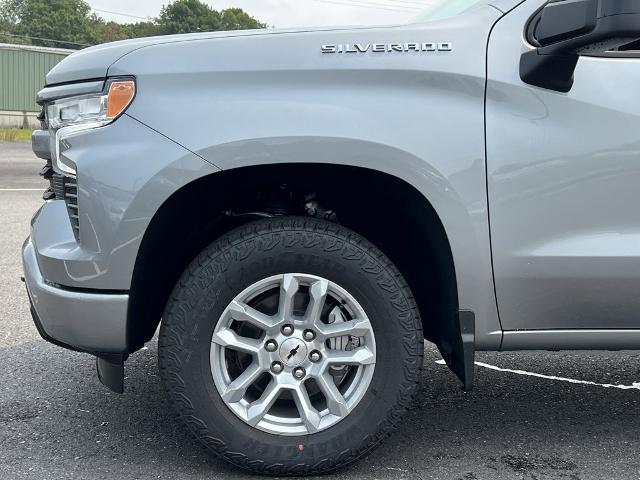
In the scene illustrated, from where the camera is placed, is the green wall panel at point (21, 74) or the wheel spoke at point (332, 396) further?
the green wall panel at point (21, 74)

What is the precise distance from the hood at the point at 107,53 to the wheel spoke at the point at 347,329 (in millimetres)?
978

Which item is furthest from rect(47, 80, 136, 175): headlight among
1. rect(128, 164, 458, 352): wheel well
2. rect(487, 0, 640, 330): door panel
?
rect(487, 0, 640, 330): door panel

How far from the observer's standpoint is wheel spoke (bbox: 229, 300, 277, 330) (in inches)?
98.4

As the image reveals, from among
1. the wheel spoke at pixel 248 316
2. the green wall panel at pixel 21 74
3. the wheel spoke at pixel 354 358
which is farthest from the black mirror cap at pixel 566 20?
the green wall panel at pixel 21 74

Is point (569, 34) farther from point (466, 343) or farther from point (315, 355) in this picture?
point (315, 355)

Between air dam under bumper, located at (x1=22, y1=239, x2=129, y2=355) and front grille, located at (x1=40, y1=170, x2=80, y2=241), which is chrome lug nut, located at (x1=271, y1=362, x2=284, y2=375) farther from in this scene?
front grille, located at (x1=40, y1=170, x2=80, y2=241)

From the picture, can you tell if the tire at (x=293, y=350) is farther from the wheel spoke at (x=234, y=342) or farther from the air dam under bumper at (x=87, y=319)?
the air dam under bumper at (x=87, y=319)

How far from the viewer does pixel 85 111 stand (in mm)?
2510

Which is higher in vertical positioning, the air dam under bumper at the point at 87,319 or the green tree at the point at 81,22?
the green tree at the point at 81,22

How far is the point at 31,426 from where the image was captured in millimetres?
3053

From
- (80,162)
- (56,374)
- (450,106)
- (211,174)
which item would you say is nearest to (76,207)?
(80,162)

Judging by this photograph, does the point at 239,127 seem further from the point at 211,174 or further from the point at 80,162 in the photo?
the point at 80,162

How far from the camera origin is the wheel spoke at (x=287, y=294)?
2506mm

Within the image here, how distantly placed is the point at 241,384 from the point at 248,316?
0.75 feet
